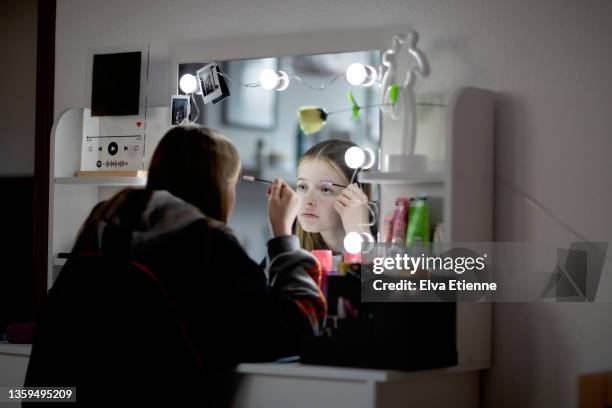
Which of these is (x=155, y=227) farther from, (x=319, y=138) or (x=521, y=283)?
(x=521, y=283)

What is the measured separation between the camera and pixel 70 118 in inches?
110

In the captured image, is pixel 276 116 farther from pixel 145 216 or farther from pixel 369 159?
pixel 145 216

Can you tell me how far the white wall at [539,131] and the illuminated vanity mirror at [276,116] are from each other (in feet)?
0.50

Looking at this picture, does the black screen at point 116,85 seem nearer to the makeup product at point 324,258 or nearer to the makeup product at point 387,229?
the makeup product at point 324,258

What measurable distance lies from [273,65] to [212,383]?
0.94m

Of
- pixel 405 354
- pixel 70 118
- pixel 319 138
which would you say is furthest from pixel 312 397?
pixel 70 118

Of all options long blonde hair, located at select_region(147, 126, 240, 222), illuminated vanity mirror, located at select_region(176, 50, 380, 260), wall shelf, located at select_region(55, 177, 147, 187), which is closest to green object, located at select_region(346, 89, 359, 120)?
illuminated vanity mirror, located at select_region(176, 50, 380, 260)

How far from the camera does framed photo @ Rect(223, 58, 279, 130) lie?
255 cm

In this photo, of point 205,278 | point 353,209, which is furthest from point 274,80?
point 205,278

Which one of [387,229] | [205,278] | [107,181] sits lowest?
[205,278]

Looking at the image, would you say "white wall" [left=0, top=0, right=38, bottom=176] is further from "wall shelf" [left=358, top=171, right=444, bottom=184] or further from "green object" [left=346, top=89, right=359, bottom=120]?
"wall shelf" [left=358, top=171, right=444, bottom=184]

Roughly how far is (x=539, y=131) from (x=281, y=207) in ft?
2.38

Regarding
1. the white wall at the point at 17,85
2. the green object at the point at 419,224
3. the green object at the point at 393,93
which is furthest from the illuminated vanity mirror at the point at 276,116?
the white wall at the point at 17,85

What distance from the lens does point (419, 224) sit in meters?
2.27
